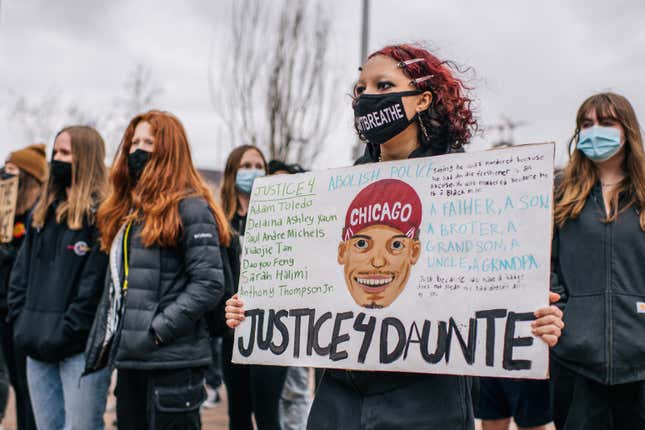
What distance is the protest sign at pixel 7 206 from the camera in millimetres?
5184

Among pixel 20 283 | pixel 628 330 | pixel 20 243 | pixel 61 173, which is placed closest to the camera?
pixel 628 330

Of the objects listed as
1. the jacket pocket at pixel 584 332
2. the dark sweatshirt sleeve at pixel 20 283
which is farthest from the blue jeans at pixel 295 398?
the jacket pocket at pixel 584 332

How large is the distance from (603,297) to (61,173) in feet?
10.3

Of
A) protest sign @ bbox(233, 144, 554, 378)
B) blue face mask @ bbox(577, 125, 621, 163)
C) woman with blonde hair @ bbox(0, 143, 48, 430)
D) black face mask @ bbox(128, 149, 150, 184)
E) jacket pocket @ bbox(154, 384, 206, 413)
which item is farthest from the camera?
woman with blonde hair @ bbox(0, 143, 48, 430)

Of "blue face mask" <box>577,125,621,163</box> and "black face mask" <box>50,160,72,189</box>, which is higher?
"blue face mask" <box>577,125,621,163</box>

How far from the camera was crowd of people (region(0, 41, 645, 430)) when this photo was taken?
7.53 ft

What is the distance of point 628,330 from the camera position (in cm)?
304

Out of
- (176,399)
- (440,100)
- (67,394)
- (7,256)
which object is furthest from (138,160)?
(7,256)

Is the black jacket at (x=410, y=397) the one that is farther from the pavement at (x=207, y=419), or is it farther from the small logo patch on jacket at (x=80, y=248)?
the pavement at (x=207, y=419)

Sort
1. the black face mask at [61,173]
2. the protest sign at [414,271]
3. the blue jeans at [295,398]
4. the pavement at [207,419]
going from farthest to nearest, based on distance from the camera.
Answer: the pavement at [207,419]
the blue jeans at [295,398]
the black face mask at [61,173]
the protest sign at [414,271]

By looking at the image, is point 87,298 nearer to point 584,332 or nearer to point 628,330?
point 584,332

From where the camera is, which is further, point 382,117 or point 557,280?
point 557,280

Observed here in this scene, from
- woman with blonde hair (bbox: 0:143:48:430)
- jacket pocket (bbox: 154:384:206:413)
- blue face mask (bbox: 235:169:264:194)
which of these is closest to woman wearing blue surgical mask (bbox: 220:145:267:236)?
blue face mask (bbox: 235:169:264:194)

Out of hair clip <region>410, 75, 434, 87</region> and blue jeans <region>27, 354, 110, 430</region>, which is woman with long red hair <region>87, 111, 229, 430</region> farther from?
hair clip <region>410, 75, 434, 87</region>
